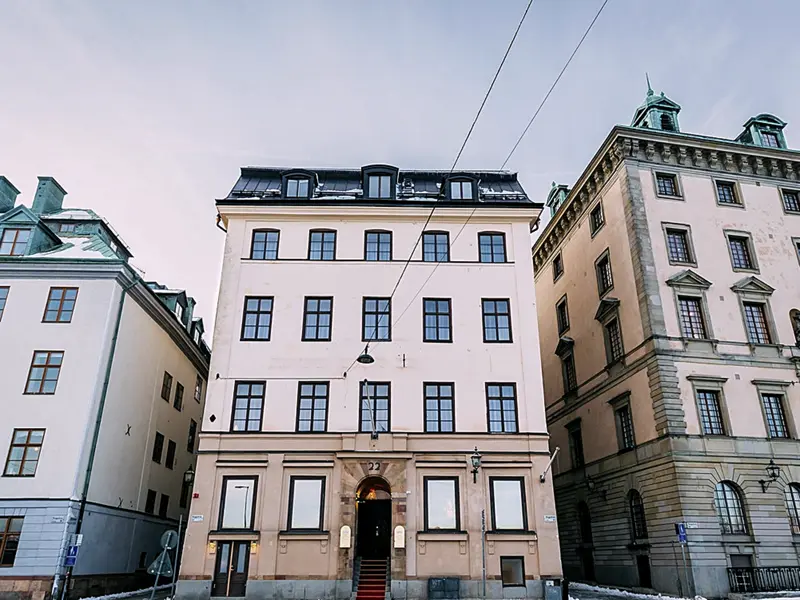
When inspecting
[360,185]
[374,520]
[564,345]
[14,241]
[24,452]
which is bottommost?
[374,520]

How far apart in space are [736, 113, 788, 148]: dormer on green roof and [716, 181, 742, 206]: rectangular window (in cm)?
405

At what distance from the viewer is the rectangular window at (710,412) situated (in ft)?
89.3

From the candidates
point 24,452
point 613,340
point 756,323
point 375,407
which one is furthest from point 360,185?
point 756,323

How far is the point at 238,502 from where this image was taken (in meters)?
24.4

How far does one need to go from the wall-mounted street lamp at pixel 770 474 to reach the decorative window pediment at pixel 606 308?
9.80m

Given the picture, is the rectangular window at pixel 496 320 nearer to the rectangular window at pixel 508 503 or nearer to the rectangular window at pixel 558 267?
the rectangular window at pixel 508 503

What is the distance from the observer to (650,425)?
2789 centimetres

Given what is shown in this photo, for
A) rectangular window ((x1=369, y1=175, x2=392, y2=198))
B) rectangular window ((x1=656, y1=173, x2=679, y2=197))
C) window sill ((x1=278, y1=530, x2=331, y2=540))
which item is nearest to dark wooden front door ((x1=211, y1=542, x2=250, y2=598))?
window sill ((x1=278, y1=530, x2=331, y2=540))

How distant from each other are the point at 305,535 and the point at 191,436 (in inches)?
671

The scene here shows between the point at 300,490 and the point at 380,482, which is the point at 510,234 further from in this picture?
the point at 300,490

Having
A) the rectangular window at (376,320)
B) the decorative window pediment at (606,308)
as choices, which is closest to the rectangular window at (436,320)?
the rectangular window at (376,320)

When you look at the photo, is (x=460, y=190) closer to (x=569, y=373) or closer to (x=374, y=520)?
(x=569, y=373)

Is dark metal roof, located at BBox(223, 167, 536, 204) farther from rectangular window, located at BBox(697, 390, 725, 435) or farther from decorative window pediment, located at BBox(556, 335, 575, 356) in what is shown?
rectangular window, located at BBox(697, 390, 725, 435)

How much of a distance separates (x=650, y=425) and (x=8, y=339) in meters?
28.5
